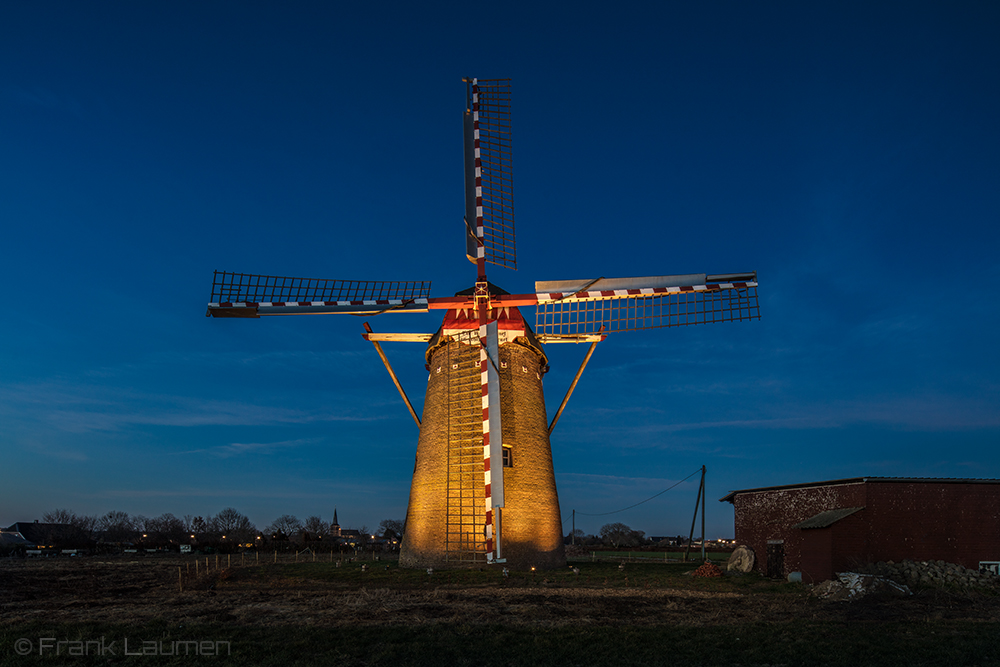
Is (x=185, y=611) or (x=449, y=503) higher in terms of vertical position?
(x=449, y=503)

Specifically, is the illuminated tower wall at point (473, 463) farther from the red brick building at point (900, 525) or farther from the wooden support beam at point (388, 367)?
the red brick building at point (900, 525)

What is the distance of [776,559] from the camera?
2097 cm

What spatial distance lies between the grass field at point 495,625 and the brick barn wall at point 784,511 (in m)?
2.65

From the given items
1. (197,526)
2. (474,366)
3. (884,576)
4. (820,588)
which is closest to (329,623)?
(474,366)

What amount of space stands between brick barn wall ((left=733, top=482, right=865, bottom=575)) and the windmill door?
205 mm

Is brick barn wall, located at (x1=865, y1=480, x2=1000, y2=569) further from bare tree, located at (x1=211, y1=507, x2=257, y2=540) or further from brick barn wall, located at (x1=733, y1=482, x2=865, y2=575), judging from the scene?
bare tree, located at (x1=211, y1=507, x2=257, y2=540)

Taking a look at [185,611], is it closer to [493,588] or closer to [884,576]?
[493,588]

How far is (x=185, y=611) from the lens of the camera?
13.4m

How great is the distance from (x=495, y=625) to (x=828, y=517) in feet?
38.7

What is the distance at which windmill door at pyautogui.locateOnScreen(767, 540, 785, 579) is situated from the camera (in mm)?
20594

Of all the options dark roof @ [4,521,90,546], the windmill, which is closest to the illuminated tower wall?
the windmill

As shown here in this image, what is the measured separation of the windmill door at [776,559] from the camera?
20594 mm

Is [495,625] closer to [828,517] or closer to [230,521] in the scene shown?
[828,517]

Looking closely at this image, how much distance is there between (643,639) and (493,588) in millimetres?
7146
